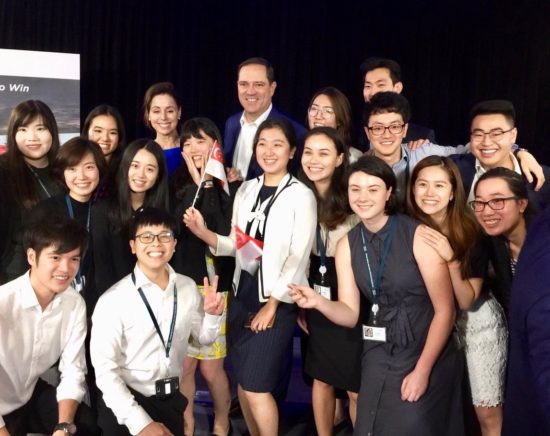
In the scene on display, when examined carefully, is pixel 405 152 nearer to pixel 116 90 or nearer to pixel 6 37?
pixel 116 90

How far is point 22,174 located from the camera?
3139 mm

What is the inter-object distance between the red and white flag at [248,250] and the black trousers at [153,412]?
26.5 inches

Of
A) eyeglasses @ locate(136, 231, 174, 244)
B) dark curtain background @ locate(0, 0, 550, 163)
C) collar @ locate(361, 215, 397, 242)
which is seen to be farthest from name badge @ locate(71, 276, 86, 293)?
dark curtain background @ locate(0, 0, 550, 163)

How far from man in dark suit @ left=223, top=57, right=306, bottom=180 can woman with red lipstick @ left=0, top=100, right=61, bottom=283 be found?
1162 millimetres

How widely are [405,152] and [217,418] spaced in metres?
1.74

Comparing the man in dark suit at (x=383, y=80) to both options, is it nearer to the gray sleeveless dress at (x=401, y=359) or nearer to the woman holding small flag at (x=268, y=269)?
the woman holding small flag at (x=268, y=269)

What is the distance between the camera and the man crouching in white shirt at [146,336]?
8.30 ft

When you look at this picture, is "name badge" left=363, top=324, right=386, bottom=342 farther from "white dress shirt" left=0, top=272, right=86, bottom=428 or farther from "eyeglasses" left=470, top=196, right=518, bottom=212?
"white dress shirt" left=0, top=272, right=86, bottom=428

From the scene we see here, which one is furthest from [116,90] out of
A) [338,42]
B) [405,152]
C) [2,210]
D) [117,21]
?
[405,152]

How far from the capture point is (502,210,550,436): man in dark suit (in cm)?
89

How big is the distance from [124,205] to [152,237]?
527 mm

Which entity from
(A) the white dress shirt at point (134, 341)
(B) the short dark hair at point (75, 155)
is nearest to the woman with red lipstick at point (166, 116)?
(B) the short dark hair at point (75, 155)

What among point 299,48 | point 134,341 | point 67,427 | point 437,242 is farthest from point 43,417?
A: point 299,48

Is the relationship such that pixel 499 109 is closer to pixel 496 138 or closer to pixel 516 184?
pixel 496 138
